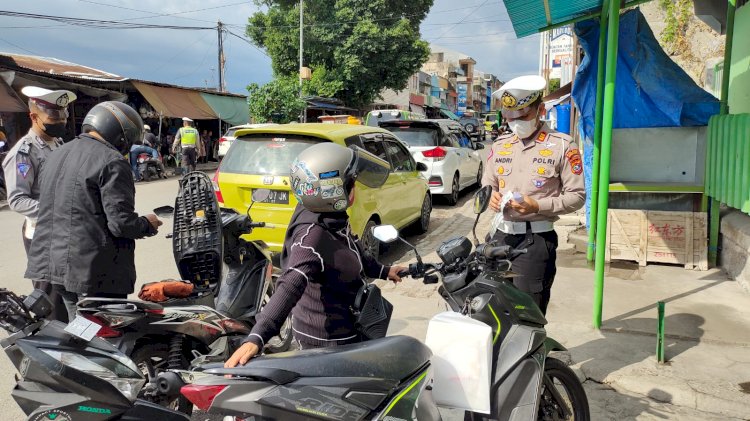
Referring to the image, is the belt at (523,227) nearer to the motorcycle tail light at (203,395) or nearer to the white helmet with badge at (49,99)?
the motorcycle tail light at (203,395)

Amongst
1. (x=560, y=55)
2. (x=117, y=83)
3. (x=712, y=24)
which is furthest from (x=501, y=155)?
(x=560, y=55)

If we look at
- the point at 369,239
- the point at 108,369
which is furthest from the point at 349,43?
the point at 108,369

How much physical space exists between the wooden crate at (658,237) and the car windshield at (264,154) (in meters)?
3.84

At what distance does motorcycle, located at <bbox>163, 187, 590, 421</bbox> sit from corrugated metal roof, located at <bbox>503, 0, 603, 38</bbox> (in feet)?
9.63

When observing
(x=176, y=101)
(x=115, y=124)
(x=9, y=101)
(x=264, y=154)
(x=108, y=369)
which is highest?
(x=176, y=101)

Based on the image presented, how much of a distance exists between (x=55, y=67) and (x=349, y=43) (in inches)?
651

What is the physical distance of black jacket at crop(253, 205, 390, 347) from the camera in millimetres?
2146

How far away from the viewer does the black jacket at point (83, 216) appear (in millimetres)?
2859

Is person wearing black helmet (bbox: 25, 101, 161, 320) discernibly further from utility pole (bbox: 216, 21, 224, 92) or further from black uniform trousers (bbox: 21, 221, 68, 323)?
utility pole (bbox: 216, 21, 224, 92)

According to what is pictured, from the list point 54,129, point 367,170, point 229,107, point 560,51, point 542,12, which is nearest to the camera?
point 367,170

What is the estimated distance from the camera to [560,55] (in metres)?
20.2

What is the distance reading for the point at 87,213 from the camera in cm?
288

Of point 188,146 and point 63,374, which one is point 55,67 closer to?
point 188,146

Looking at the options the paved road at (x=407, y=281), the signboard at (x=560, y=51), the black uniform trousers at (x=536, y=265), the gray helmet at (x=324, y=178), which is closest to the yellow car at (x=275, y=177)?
the paved road at (x=407, y=281)
